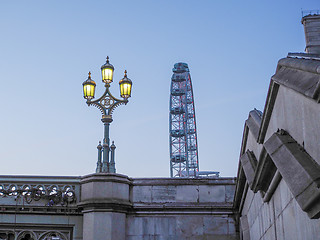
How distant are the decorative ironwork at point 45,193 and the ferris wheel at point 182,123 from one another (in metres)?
42.3

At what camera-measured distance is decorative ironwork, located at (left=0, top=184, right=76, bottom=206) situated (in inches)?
456

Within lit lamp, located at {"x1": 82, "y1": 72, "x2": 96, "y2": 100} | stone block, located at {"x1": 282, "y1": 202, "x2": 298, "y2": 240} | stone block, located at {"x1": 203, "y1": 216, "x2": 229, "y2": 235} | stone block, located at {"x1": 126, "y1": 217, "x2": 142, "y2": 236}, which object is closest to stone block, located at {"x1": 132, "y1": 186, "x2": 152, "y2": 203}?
stone block, located at {"x1": 126, "y1": 217, "x2": 142, "y2": 236}

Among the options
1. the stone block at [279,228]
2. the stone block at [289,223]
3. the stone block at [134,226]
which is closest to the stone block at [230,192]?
the stone block at [134,226]

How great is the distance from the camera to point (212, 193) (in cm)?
1203

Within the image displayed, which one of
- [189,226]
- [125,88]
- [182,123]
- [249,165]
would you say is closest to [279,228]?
[249,165]

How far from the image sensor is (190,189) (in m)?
12.0

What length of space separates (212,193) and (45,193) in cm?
407

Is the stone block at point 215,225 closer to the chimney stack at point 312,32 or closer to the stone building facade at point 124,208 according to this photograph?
the stone building facade at point 124,208

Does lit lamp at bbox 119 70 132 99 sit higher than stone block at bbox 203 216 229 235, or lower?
higher

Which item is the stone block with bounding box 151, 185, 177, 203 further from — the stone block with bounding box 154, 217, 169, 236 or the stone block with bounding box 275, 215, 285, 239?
the stone block with bounding box 275, 215, 285, 239

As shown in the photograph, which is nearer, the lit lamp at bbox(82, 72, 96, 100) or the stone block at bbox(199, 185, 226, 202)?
the stone block at bbox(199, 185, 226, 202)

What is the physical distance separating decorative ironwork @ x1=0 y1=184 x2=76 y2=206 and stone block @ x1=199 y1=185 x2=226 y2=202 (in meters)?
3.13

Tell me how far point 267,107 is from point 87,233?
6.75m

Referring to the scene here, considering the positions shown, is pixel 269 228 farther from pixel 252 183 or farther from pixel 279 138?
pixel 279 138
